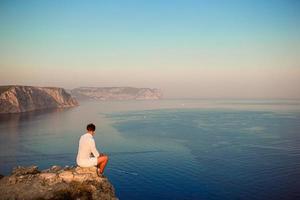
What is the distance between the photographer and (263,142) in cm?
6562

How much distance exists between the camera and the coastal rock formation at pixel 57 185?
12516mm

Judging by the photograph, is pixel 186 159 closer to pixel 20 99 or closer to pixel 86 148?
pixel 86 148

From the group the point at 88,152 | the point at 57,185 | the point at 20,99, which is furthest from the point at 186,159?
the point at 20,99

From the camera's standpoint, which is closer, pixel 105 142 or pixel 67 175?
pixel 67 175

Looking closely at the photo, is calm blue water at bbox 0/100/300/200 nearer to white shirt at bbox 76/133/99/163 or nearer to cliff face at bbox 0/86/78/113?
white shirt at bbox 76/133/99/163

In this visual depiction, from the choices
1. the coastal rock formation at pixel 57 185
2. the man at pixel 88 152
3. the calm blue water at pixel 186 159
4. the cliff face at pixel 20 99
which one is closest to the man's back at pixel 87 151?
the man at pixel 88 152

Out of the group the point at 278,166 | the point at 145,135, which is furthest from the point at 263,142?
the point at 145,135

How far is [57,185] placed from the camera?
13.0 m

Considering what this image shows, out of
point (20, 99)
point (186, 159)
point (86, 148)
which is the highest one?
point (86, 148)

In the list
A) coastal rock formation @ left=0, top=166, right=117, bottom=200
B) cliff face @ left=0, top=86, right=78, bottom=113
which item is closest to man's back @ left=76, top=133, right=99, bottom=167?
coastal rock formation @ left=0, top=166, right=117, bottom=200

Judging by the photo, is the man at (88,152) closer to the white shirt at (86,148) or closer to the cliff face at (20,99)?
the white shirt at (86,148)

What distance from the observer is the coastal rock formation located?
41.1 feet

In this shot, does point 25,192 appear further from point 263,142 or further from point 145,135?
point 145,135

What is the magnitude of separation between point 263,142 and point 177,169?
30009 mm
